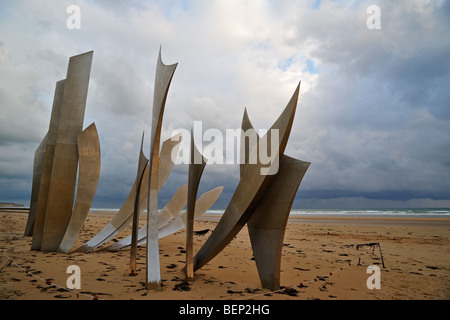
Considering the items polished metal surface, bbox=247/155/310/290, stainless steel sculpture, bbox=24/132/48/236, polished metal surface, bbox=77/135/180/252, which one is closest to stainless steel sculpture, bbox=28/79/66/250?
polished metal surface, bbox=77/135/180/252

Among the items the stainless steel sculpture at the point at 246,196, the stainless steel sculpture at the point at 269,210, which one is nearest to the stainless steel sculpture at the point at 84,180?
the stainless steel sculpture at the point at 246,196

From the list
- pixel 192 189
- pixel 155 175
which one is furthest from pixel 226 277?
pixel 155 175

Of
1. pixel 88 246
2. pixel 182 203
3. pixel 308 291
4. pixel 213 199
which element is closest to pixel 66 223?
pixel 88 246

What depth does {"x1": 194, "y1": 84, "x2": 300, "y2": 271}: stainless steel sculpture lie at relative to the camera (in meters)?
5.04

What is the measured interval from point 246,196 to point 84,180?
612cm

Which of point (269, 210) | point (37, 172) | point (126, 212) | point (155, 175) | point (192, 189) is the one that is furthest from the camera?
point (37, 172)

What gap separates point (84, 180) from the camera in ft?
29.0

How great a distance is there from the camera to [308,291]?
558 centimetres

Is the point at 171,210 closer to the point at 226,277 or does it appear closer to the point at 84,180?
the point at 84,180

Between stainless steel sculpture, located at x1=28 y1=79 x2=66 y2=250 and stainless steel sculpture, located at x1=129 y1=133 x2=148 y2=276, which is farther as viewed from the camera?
stainless steel sculpture, located at x1=28 y1=79 x2=66 y2=250

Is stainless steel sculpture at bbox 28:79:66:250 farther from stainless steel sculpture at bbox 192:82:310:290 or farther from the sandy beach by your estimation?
stainless steel sculpture at bbox 192:82:310:290

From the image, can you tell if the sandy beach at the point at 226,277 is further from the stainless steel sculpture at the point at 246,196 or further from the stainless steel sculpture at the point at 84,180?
the stainless steel sculpture at the point at 246,196

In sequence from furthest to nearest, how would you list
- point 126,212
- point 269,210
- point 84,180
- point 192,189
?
1. point 126,212
2. point 84,180
3. point 192,189
4. point 269,210

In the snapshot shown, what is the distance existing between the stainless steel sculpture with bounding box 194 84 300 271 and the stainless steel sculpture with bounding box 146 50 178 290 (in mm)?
1289
